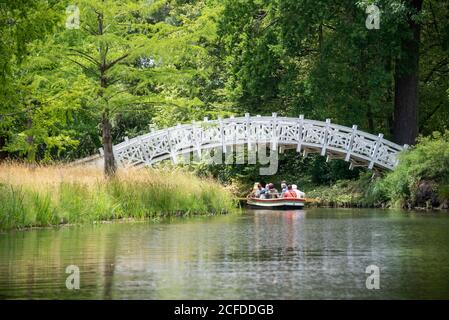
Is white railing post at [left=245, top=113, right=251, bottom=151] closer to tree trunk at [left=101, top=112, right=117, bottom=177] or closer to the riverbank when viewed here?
the riverbank

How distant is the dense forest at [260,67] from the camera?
84.2ft

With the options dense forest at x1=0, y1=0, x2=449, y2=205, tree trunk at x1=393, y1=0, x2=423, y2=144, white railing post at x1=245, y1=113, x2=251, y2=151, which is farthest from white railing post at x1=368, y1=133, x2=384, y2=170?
white railing post at x1=245, y1=113, x2=251, y2=151

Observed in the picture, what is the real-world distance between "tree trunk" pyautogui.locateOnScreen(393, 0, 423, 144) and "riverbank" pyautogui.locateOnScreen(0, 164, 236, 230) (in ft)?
34.3

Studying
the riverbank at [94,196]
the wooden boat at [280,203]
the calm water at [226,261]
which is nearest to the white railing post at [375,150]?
the wooden boat at [280,203]

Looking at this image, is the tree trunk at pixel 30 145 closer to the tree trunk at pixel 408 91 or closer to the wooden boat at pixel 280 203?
the wooden boat at pixel 280 203

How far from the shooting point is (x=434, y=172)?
3123cm

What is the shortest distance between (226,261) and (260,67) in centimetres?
2615

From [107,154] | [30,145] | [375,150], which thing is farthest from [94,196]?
[375,150]

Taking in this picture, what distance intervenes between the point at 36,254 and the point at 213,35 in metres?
13.3

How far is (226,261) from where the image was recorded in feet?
44.5

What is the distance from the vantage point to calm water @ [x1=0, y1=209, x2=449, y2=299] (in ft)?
35.1

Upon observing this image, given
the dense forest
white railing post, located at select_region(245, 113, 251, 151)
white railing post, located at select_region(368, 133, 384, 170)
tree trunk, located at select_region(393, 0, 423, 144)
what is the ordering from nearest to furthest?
the dense forest, white railing post, located at select_region(368, 133, 384, 170), white railing post, located at select_region(245, 113, 251, 151), tree trunk, located at select_region(393, 0, 423, 144)

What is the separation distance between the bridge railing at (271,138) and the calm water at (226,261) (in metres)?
14.7
